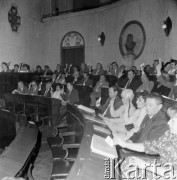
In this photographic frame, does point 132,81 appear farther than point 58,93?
Yes

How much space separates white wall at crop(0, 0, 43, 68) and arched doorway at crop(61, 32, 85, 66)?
1.60 metres

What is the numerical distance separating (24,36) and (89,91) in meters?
7.88

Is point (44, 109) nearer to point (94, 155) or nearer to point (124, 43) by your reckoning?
point (94, 155)

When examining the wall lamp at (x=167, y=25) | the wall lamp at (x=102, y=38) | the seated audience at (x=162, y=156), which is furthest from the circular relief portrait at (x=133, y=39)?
the seated audience at (x=162, y=156)

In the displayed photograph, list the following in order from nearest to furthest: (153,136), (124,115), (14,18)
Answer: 1. (153,136)
2. (124,115)
3. (14,18)

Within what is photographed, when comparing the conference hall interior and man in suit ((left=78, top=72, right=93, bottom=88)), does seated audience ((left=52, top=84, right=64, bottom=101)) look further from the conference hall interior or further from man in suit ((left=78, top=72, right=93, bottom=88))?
man in suit ((left=78, top=72, right=93, bottom=88))

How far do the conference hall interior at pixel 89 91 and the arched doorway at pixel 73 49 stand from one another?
56 millimetres

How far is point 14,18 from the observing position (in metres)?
13.3

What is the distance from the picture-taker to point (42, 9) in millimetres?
15180

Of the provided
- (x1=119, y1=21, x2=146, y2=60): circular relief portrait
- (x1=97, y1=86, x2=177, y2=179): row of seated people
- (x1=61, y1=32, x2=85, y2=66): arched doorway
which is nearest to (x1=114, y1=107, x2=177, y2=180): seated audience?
(x1=97, y1=86, x2=177, y2=179): row of seated people

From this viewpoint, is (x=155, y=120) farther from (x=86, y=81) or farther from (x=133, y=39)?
(x=133, y=39)

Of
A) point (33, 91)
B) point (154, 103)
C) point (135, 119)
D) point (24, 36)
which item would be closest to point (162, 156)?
point (154, 103)

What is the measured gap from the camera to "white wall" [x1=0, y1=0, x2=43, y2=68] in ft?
42.3

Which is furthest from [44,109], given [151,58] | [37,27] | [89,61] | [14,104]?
[37,27]
